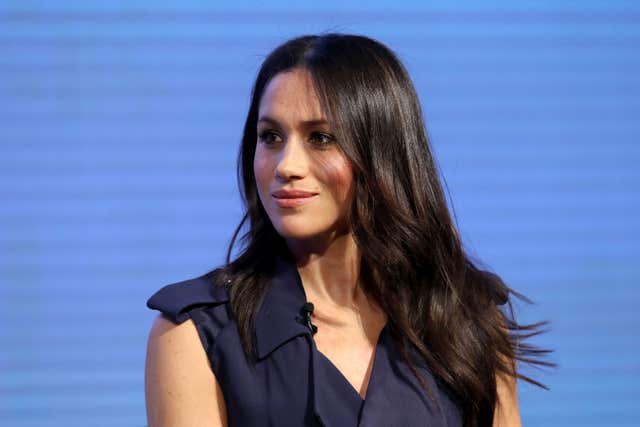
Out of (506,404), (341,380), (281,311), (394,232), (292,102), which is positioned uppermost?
(292,102)

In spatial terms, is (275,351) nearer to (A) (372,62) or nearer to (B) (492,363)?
(B) (492,363)

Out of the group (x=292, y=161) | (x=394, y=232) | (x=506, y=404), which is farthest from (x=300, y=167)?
(x=506, y=404)

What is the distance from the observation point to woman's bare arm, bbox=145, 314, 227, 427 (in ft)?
6.24

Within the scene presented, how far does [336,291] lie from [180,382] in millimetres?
371

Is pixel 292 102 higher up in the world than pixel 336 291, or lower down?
higher up

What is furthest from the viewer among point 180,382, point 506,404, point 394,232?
point 506,404

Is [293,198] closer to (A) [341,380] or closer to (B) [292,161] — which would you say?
(B) [292,161]

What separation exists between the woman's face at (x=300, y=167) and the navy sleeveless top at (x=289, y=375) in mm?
166

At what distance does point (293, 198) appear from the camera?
193cm

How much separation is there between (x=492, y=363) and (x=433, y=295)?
182mm

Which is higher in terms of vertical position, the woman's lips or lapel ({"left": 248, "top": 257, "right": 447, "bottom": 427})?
the woman's lips

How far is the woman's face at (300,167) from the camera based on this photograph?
76.0 inches

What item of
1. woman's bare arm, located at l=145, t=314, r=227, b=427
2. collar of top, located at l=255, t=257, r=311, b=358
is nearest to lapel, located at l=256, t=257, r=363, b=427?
collar of top, located at l=255, t=257, r=311, b=358

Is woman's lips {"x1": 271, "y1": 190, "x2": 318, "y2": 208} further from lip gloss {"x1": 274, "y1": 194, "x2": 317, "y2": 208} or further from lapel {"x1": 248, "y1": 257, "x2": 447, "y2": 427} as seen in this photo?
lapel {"x1": 248, "y1": 257, "x2": 447, "y2": 427}
